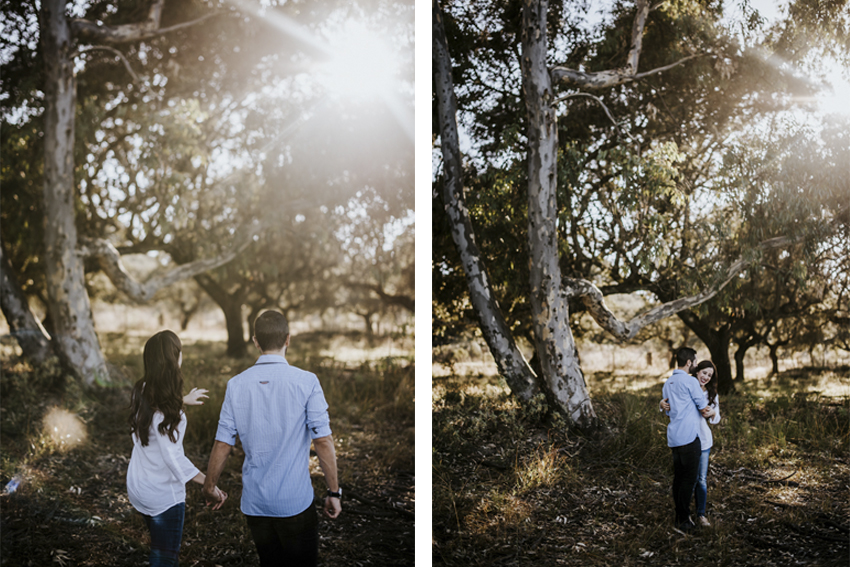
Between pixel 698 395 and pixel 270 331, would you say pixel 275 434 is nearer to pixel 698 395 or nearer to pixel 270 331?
pixel 270 331

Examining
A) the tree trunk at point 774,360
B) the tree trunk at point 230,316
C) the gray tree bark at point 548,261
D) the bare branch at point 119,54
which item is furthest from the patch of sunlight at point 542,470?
the bare branch at point 119,54

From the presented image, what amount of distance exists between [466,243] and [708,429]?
1.61 m

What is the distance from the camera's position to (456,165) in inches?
124

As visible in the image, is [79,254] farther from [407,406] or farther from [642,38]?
[642,38]

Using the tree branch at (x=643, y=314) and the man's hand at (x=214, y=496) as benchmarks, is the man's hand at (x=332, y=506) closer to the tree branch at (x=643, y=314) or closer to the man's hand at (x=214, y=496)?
the man's hand at (x=214, y=496)

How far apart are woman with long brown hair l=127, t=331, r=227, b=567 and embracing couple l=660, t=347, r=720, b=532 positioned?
2.12 m

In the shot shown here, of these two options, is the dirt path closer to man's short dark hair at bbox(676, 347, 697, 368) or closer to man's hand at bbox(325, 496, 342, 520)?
man's hand at bbox(325, 496, 342, 520)

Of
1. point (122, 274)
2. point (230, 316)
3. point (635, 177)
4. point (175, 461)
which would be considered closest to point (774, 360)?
point (635, 177)

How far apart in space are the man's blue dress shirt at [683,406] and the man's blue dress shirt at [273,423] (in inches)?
65.5

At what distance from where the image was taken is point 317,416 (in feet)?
6.91

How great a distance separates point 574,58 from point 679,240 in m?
1.18

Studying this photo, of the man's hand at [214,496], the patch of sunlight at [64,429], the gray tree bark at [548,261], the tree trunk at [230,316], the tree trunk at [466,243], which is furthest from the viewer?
the tree trunk at [230,316]

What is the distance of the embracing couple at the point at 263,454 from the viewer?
2107 mm

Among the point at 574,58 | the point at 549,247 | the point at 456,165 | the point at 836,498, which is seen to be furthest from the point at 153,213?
the point at 836,498
